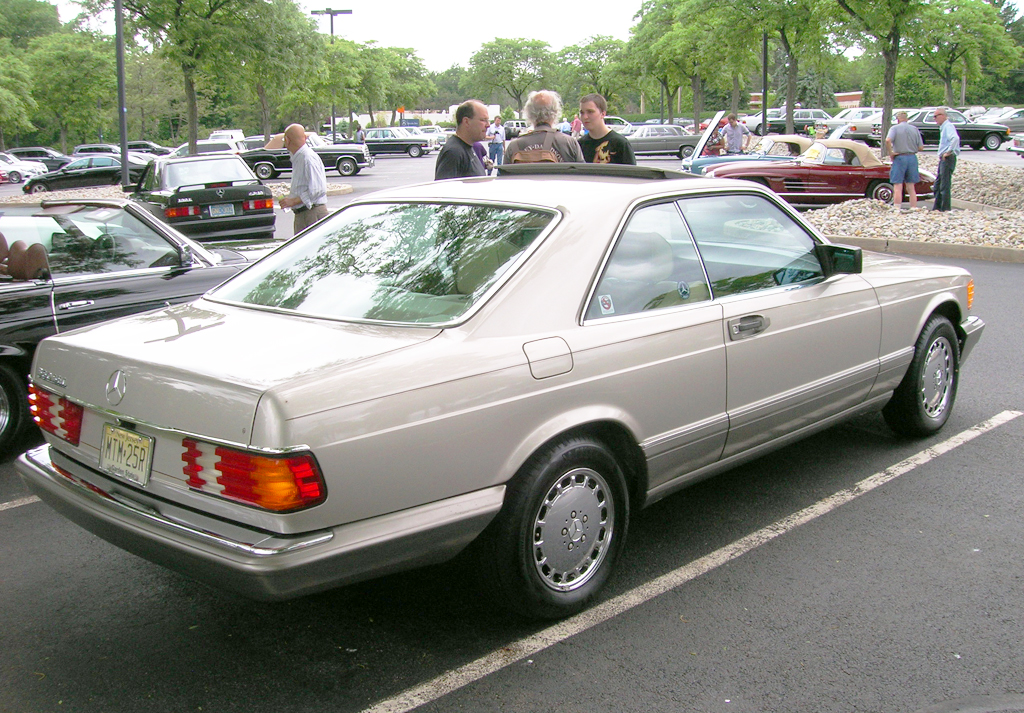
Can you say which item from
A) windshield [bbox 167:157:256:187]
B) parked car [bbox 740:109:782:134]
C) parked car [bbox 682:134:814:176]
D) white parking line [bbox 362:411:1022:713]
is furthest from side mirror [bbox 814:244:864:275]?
parked car [bbox 740:109:782:134]

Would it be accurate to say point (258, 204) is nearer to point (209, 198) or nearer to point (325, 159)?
point (209, 198)

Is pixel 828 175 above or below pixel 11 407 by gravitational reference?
above

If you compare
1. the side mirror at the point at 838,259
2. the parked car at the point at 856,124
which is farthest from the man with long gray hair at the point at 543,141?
the parked car at the point at 856,124

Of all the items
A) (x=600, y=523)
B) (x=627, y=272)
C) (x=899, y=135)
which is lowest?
(x=600, y=523)

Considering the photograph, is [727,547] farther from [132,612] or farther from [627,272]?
[132,612]

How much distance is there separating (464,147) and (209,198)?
755cm

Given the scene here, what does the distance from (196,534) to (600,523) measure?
1408 mm

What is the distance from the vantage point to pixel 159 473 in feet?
9.23

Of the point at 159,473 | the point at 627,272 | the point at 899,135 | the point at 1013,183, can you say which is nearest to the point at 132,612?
the point at 159,473

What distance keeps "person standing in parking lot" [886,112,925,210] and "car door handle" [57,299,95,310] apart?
12.5 meters

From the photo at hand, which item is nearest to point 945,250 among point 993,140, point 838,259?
point 838,259

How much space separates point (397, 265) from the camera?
3.43m

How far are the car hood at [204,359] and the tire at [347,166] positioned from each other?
3186 cm

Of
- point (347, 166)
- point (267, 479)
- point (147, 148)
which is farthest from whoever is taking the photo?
point (147, 148)
